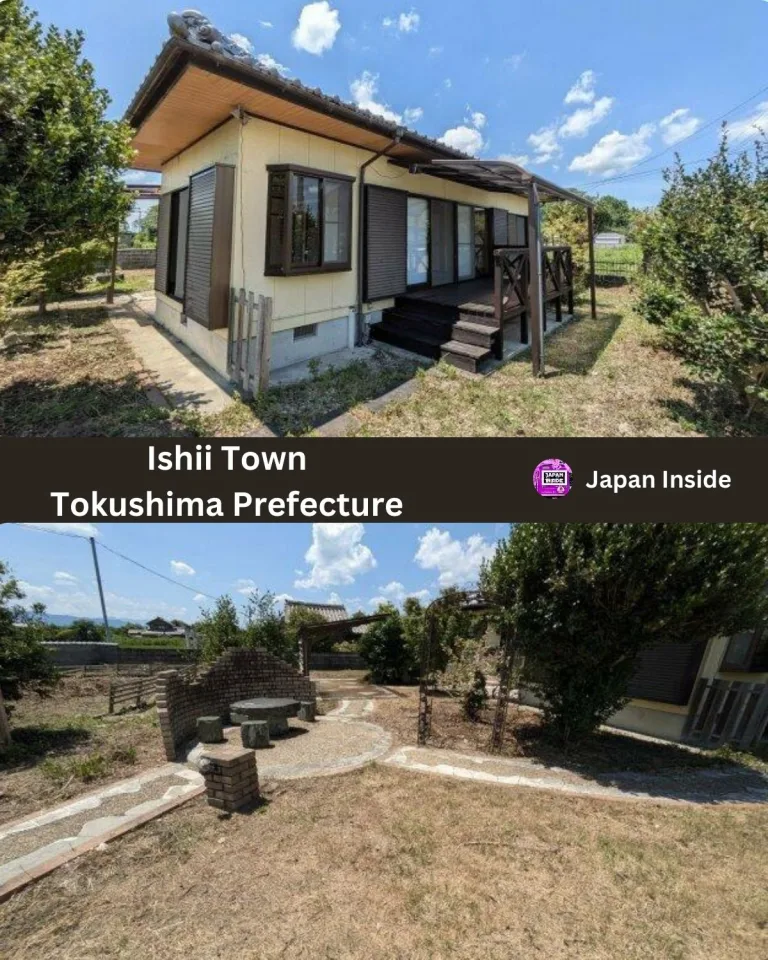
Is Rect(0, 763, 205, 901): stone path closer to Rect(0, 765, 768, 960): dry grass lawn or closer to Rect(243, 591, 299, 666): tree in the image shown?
Rect(0, 765, 768, 960): dry grass lawn

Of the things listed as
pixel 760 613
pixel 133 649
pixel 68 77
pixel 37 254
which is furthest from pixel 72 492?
pixel 133 649

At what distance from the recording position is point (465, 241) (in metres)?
15.9

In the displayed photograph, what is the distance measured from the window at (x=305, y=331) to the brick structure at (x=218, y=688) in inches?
217

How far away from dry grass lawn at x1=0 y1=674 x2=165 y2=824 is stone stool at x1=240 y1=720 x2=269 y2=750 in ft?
3.28

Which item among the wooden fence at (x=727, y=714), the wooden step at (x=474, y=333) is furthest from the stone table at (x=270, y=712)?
the wooden step at (x=474, y=333)

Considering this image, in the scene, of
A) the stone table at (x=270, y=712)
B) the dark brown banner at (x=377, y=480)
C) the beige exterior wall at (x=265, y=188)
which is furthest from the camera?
the beige exterior wall at (x=265, y=188)

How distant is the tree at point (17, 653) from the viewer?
786cm

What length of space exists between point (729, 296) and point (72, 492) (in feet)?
30.0

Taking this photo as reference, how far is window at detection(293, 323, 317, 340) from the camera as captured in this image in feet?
32.7

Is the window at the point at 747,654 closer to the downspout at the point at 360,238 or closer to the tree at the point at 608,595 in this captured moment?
the tree at the point at 608,595

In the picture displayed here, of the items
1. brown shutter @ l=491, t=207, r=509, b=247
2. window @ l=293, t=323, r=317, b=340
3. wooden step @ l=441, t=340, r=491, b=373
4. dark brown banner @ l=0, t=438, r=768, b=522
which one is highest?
brown shutter @ l=491, t=207, r=509, b=247

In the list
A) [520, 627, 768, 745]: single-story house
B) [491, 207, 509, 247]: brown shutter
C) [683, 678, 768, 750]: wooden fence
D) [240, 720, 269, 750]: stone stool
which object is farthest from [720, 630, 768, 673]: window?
[491, 207, 509, 247]: brown shutter

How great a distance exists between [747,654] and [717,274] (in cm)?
690

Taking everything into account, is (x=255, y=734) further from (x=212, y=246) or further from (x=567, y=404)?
(x=212, y=246)
